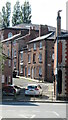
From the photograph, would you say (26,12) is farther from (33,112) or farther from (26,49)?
(33,112)

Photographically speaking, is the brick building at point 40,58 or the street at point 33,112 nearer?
the street at point 33,112

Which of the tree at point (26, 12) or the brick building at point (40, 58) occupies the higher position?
the tree at point (26, 12)

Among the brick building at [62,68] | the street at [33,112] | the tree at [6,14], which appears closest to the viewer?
the street at [33,112]

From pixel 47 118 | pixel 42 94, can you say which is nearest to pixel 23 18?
pixel 42 94

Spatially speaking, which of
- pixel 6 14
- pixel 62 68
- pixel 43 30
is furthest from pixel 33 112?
pixel 6 14

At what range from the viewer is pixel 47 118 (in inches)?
755

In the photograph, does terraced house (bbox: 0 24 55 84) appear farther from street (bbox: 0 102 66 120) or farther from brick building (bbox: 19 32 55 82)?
street (bbox: 0 102 66 120)

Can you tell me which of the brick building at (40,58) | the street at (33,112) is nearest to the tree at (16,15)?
the brick building at (40,58)

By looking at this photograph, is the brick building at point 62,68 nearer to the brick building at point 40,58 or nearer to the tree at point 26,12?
the brick building at point 40,58

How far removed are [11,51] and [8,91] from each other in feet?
120

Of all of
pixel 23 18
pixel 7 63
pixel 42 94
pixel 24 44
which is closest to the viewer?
pixel 42 94

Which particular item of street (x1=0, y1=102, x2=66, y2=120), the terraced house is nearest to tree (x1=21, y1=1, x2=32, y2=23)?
the terraced house

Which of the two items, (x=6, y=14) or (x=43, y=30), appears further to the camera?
(x=6, y=14)

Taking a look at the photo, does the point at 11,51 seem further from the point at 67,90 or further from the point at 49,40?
the point at 67,90
